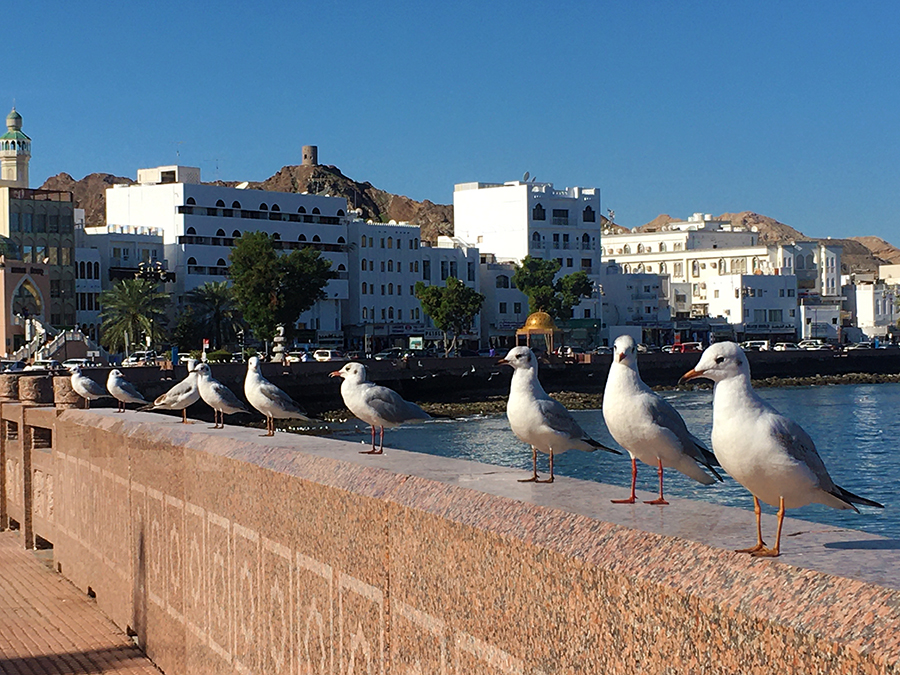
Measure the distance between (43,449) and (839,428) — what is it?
1736 inches

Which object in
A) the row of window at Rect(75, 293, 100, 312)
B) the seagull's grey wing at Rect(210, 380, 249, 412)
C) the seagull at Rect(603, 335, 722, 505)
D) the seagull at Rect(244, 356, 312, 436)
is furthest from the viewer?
the row of window at Rect(75, 293, 100, 312)

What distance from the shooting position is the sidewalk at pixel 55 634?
11.5 meters

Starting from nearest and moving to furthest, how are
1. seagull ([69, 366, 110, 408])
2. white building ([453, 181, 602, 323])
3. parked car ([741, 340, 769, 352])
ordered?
seagull ([69, 366, 110, 408]) → parked car ([741, 340, 769, 352]) → white building ([453, 181, 602, 323])

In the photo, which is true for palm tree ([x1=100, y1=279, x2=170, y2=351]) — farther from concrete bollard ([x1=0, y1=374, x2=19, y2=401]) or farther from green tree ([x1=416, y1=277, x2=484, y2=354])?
concrete bollard ([x1=0, y1=374, x2=19, y2=401])

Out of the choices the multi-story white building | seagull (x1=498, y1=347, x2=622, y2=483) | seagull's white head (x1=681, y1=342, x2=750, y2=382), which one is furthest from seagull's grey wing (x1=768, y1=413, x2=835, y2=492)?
the multi-story white building

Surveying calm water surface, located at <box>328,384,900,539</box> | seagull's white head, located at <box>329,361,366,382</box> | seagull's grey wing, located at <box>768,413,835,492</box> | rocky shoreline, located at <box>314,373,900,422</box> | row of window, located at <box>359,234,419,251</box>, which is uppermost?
row of window, located at <box>359,234,419,251</box>

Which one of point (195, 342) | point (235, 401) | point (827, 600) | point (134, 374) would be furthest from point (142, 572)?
point (195, 342)

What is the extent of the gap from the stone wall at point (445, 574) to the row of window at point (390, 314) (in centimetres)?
8480

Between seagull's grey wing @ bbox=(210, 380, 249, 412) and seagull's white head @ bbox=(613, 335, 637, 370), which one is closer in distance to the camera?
seagull's white head @ bbox=(613, 335, 637, 370)

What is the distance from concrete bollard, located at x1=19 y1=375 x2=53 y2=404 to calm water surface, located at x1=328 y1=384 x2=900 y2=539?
29.7 feet

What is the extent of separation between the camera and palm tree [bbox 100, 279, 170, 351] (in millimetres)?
75625

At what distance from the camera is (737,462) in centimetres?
504

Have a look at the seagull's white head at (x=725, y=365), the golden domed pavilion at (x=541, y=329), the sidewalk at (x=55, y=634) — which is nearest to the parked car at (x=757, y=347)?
the golden domed pavilion at (x=541, y=329)

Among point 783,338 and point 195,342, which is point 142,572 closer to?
point 195,342
